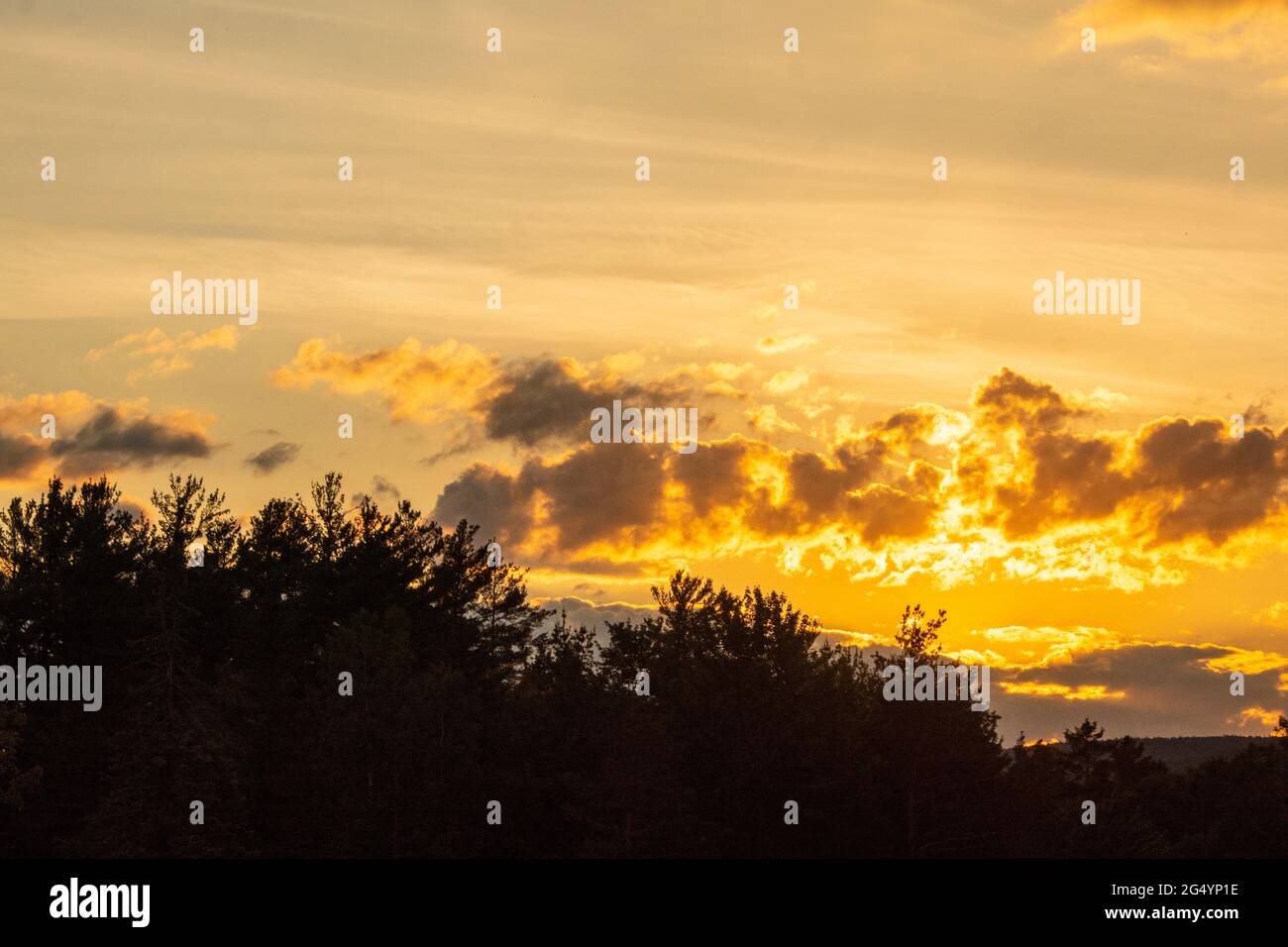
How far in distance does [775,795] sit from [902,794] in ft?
18.3

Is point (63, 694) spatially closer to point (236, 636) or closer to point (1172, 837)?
point (236, 636)

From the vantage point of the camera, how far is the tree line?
62.8 metres

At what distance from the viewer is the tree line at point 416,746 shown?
62.8 meters

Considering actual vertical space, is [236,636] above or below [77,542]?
below

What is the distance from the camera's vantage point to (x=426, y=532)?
311ft

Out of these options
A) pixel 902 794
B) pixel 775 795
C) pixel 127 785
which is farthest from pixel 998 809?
pixel 127 785

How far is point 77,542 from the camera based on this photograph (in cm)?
7700

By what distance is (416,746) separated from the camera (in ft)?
222
